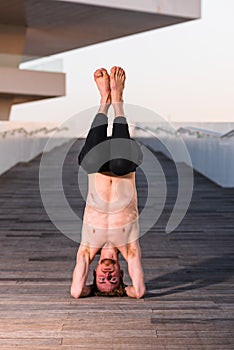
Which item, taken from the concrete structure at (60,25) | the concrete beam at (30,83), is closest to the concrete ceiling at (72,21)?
the concrete structure at (60,25)

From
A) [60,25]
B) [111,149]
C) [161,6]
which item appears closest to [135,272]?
[111,149]

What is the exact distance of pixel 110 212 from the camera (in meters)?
4.64

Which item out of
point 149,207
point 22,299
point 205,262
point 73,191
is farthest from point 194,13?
point 22,299

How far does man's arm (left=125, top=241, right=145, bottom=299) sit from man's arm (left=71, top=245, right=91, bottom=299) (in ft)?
0.89

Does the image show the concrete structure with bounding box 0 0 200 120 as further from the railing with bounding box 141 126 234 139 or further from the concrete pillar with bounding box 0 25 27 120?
the railing with bounding box 141 126 234 139

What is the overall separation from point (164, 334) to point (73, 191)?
8.16m

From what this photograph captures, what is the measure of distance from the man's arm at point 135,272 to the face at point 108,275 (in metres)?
0.09

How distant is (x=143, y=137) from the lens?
107ft

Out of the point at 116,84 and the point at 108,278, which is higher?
the point at 116,84

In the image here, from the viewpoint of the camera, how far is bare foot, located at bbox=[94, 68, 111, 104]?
180 inches

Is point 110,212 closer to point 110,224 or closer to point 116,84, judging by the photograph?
point 110,224

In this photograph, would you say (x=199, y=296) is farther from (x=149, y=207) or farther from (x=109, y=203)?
(x=149, y=207)

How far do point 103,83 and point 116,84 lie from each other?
8 centimetres

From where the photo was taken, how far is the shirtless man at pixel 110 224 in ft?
15.0
